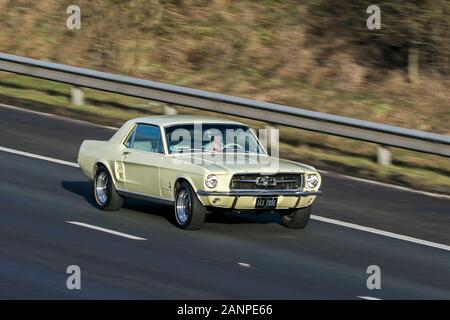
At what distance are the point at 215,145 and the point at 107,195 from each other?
5.81 ft

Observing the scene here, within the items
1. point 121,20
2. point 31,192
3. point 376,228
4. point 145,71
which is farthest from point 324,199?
point 121,20

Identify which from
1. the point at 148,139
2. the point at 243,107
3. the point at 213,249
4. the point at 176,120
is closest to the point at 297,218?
the point at 213,249

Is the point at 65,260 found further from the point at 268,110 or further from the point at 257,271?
the point at 268,110

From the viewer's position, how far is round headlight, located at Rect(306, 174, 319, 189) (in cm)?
1481

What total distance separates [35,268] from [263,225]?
413 cm

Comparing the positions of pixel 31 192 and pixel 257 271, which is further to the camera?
pixel 31 192

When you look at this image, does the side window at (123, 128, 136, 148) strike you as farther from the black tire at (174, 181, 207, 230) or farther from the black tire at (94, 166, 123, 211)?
the black tire at (174, 181, 207, 230)

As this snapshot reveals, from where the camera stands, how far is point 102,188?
16156 millimetres

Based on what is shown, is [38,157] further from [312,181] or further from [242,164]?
[312,181]

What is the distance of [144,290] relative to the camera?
11555 millimetres

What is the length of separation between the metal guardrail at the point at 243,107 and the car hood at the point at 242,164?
5.42 m

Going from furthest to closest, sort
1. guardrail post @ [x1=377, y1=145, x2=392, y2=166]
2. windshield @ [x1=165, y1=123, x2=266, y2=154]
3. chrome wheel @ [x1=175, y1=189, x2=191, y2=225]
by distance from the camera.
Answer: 1. guardrail post @ [x1=377, y1=145, x2=392, y2=166]
2. windshield @ [x1=165, y1=123, x2=266, y2=154]
3. chrome wheel @ [x1=175, y1=189, x2=191, y2=225]

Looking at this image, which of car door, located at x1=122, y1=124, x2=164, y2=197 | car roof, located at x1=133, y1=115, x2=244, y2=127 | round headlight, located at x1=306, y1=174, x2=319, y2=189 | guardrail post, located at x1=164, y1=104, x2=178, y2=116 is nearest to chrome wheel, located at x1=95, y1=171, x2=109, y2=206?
car door, located at x1=122, y1=124, x2=164, y2=197

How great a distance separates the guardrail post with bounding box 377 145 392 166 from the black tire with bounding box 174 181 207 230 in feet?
21.9
